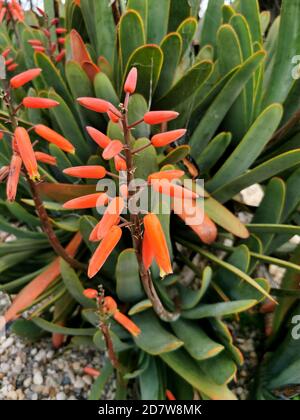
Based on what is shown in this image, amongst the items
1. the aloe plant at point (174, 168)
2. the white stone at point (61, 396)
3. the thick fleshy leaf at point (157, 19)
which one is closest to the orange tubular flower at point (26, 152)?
the aloe plant at point (174, 168)

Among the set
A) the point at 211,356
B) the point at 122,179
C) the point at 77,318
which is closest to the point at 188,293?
the point at 211,356

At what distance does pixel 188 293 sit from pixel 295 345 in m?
0.42

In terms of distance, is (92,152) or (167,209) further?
(92,152)

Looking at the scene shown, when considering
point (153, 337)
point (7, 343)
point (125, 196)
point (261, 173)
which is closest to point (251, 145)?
point (261, 173)

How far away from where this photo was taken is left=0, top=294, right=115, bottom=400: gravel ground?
1.95 meters

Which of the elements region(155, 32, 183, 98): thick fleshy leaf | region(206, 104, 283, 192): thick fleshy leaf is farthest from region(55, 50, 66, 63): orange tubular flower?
region(206, 104, 283, 192): thick fleshy leaf

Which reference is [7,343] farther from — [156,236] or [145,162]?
[156,236]

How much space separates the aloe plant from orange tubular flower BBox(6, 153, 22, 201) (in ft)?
1.56

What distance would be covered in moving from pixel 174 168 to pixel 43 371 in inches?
41.1

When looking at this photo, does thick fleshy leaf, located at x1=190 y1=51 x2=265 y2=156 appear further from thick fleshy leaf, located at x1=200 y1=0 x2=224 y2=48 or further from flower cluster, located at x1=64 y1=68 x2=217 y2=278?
flower cluster, located at x1=64 y1=68 x2=217 y2=278

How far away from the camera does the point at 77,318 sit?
2184 millimetres

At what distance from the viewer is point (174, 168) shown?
164 cm

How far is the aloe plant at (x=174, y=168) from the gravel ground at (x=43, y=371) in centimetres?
13
